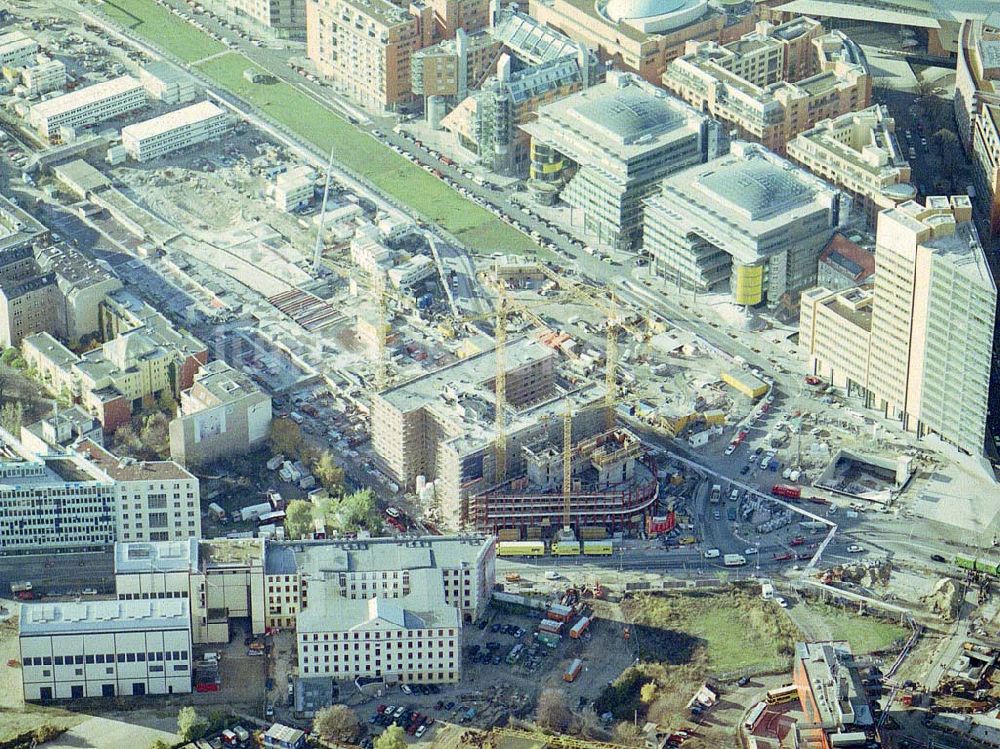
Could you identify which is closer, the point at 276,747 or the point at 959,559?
the point at 276,747

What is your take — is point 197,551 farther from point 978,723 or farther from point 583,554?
point 978,723

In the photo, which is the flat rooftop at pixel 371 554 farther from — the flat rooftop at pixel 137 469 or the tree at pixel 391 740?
the tree at pixel 391 740

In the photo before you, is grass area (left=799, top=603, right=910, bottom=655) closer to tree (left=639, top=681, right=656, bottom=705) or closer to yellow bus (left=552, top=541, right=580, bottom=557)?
tree (left=639, top=681, right=656, bottom=705)

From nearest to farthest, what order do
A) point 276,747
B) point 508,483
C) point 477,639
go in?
point 276,747, point 477,639, point 508,483

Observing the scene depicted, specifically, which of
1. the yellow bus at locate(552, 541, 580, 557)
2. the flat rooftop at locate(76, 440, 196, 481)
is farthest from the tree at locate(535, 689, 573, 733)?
the flat rooftop at locate(76, 440, 196, 481)

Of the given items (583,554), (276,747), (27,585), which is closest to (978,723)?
(583,554)
